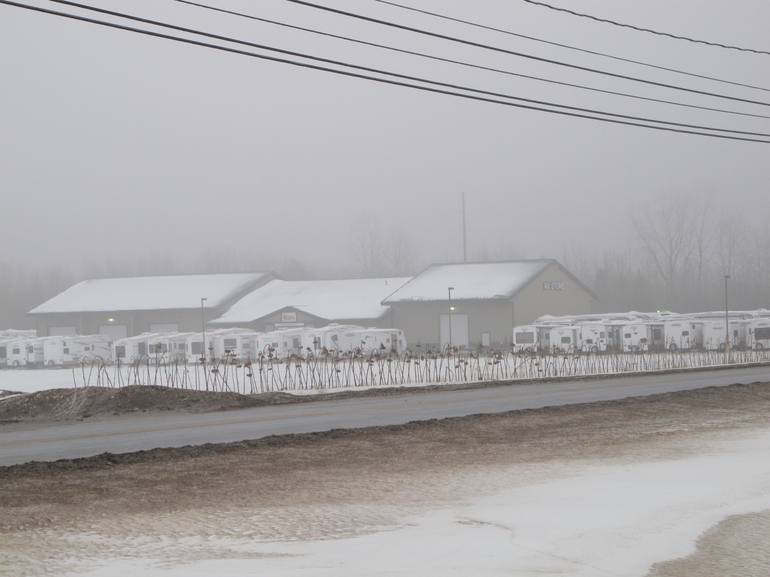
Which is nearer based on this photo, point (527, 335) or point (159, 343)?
point (527, 335)

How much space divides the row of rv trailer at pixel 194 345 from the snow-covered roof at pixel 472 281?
27.5 feet

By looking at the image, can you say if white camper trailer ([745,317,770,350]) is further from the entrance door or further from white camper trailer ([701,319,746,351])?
the entrance door

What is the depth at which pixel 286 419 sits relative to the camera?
20.6 meters

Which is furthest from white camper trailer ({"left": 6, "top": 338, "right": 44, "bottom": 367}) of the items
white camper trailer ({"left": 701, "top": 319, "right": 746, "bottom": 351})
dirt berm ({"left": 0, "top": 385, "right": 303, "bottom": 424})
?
dirt berm ({"left": 0, "top": 385, "right": 303, "bottom": 424})

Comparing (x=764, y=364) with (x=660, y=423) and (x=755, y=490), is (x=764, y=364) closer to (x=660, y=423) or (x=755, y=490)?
(x=660, y=423)

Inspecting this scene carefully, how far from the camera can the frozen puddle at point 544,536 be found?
322 inches

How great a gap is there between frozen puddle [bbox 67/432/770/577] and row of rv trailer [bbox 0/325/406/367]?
144 feet

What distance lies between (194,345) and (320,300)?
1751 cm

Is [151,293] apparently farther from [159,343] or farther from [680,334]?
[680,334]

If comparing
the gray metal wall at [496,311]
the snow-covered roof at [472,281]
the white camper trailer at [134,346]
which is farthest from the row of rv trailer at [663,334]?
the white camper trailer at [134,346]

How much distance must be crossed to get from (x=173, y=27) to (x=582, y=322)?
1794 inches

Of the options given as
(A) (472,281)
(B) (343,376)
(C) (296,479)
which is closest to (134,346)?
(A) (472,281)

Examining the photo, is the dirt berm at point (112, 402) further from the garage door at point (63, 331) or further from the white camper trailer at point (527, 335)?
the garage door at point (63, 331)

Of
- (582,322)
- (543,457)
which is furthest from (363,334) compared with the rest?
(543,457)
